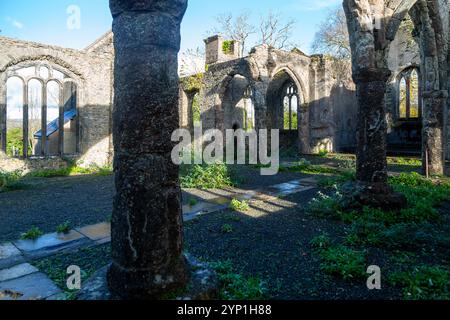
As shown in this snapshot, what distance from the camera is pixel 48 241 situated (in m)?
4.46

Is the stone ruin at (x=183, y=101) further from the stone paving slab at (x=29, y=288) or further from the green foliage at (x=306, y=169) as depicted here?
the green foliage at (x=306, y=169)

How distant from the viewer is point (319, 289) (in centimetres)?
285

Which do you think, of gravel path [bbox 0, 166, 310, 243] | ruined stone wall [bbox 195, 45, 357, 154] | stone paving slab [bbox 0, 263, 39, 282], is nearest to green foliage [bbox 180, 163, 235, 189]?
gravel path [bbox 0, 166, 310, 243]

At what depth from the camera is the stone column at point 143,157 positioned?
7.15 ft

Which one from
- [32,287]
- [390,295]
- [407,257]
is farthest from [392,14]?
[32,287]

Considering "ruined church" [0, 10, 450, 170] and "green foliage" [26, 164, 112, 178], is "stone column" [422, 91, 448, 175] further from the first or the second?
"green foliage" [26, 164, 112, 178]

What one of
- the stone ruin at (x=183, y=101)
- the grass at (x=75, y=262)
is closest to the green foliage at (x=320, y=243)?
the stone ruin at (x=183, y=101)

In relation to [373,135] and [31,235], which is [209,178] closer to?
[373,135]

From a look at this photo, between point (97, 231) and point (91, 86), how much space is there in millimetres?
10737

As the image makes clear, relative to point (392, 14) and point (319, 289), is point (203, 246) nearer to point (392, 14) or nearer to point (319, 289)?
point (319, 289)

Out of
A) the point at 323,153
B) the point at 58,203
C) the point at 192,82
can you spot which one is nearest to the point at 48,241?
the point at 58,203

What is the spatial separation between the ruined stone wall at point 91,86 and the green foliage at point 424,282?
43.5ft
